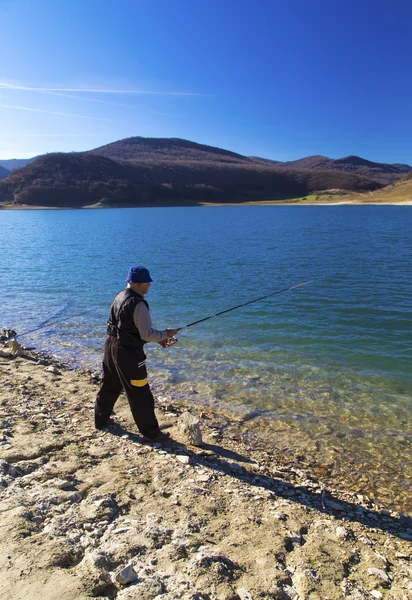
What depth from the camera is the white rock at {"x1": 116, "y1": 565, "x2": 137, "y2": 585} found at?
3.18 meters

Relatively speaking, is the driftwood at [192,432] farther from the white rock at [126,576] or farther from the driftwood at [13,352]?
the driftwood at [13,352]

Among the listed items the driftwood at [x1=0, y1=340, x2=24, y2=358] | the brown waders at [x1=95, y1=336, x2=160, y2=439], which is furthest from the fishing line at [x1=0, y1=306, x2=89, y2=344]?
the brown waders at [x1=95, y1=336, x2=160, y2=439]

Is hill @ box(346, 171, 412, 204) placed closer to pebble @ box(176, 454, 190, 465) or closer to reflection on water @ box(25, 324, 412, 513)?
reflection on water @ box(25, 324, 412, 513)

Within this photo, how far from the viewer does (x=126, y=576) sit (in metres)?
3.21

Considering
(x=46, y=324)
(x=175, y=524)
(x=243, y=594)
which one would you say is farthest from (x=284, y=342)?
(x=243, y=594)

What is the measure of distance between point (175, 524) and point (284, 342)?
857 cm

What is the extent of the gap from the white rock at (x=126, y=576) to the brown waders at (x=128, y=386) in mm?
2780

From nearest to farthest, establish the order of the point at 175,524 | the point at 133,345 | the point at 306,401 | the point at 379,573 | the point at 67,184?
1. the point at 379,573
2. the point at 175,524
3. the point at 133,345
4. the point at 306,401
5. the point at 67,184

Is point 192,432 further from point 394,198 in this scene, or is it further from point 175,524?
point 394,198

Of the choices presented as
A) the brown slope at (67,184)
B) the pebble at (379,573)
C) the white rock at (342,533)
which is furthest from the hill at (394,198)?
the pebble at (379,573)

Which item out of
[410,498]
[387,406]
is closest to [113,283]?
[387,406]

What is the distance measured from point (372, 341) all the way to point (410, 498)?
285 inches

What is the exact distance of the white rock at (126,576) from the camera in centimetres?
318

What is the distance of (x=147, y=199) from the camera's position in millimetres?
179500
